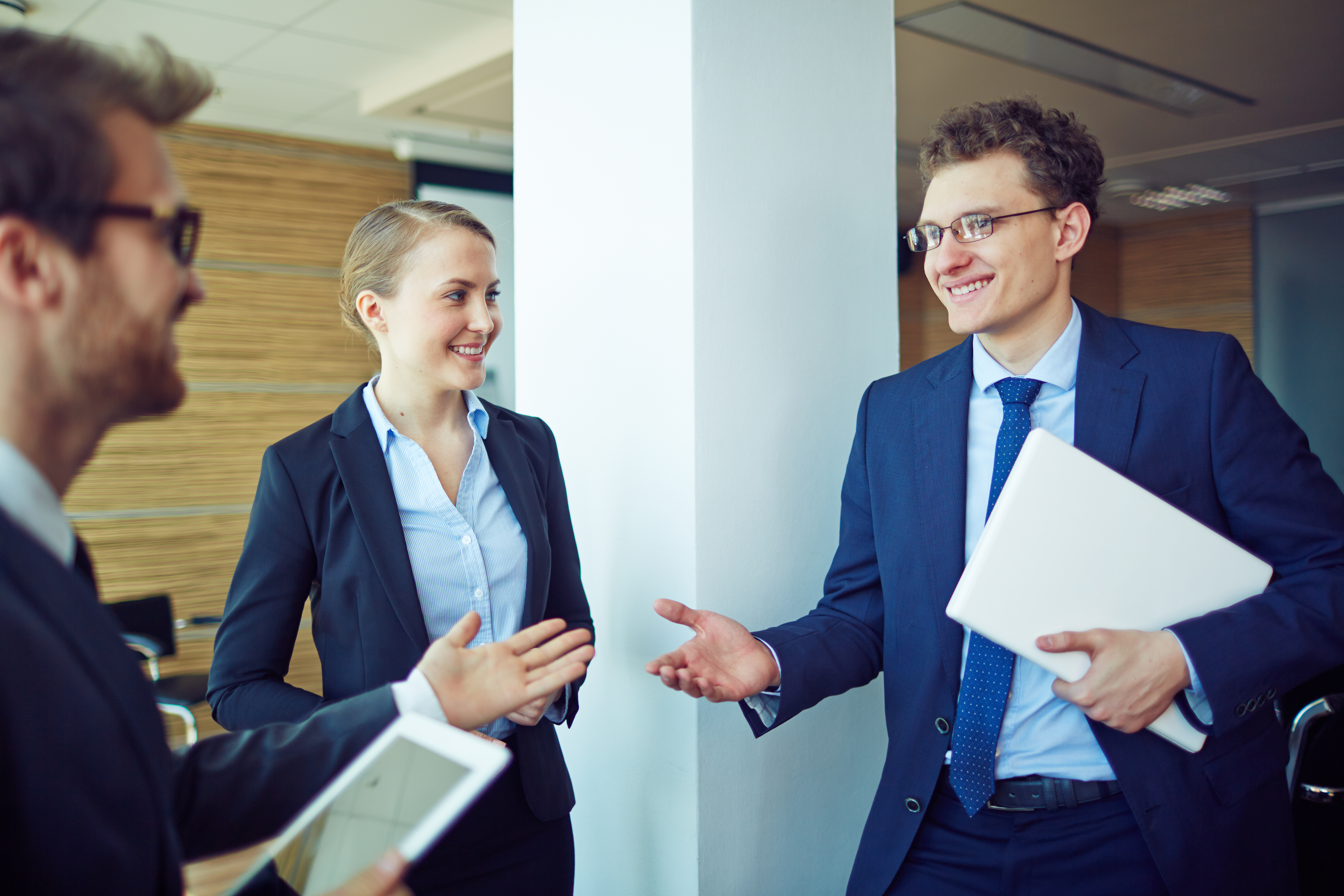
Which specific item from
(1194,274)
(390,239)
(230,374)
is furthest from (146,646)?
(1194,274)

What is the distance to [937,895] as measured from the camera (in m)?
1.54

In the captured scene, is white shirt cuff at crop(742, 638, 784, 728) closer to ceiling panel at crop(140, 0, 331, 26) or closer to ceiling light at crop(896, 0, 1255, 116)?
ceiling light at crop(896, 0, 1255, 116)

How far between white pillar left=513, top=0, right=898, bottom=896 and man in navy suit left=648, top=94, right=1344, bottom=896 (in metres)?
0.22

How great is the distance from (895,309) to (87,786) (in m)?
1.86

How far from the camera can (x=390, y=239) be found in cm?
172

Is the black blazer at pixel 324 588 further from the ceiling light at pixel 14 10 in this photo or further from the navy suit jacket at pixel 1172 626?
the ceiling light at pixel 14 10

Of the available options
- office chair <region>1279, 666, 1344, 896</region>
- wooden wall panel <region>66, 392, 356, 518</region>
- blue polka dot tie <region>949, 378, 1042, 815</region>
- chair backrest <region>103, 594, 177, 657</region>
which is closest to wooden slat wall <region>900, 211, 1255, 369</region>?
wooden wall panel <region>66, 392, 356, 518</region>

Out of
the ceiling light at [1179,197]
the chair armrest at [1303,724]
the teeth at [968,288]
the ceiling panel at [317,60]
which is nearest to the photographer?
the teeth at [968,288]

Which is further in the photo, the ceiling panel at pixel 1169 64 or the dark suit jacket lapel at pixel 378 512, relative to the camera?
the ceiling panel at pixel 1169 64

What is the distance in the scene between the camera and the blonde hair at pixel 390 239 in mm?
1707

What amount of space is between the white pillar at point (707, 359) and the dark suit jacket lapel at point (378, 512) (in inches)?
21.3

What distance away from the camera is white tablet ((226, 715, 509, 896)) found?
2.87ft

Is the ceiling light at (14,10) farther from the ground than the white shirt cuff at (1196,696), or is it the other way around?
the ceiling light at (14,10)

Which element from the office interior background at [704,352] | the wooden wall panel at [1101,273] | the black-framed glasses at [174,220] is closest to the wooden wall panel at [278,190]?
the office interior background at [704,352]
